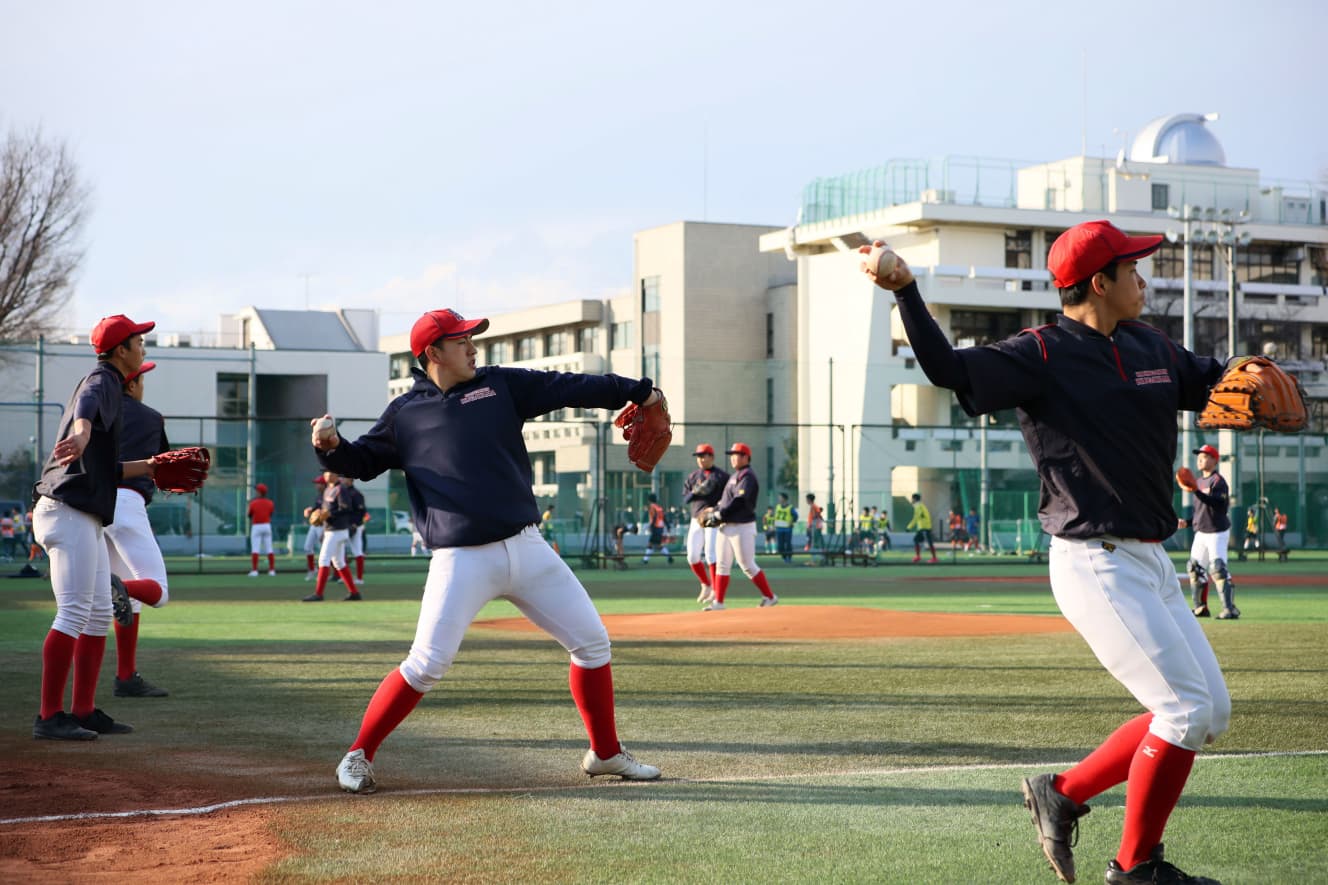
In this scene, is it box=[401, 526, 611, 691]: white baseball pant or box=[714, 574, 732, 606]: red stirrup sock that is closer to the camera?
box=[401, 526, 611, 691]: white baseball pant

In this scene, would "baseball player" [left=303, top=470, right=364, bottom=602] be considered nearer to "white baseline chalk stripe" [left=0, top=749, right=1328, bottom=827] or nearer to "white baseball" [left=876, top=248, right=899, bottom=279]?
"white baseline chalk stripe" [left=0, top=749, right=1328, bottom=827]

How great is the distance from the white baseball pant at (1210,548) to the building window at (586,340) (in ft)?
216

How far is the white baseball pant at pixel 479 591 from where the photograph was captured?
6.65 meters

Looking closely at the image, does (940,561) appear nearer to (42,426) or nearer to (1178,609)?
(42,426)

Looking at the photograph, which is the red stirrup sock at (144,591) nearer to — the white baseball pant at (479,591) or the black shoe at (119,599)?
the black shoe at (119,599)

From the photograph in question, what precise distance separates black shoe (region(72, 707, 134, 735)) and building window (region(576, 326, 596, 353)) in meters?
74.3

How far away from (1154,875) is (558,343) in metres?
81.4

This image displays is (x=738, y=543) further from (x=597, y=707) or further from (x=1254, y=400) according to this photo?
(x=1254, y=400)

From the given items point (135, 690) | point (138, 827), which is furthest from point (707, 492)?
point (138, 827)

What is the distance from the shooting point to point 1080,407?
4922mm

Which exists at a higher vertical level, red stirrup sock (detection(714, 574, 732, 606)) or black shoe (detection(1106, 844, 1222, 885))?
black shoe (detection(1106, 844, 1222, 885))

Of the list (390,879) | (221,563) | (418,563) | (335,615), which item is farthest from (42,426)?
(390,879)

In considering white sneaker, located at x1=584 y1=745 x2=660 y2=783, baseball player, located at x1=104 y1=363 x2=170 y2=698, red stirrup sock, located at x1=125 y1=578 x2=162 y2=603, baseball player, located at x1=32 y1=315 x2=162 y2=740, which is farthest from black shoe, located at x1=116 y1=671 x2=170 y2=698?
white sneaker, located at x1=584 y1=745 x2=660 y2=783

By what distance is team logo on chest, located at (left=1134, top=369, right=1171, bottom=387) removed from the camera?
4.99 metres
